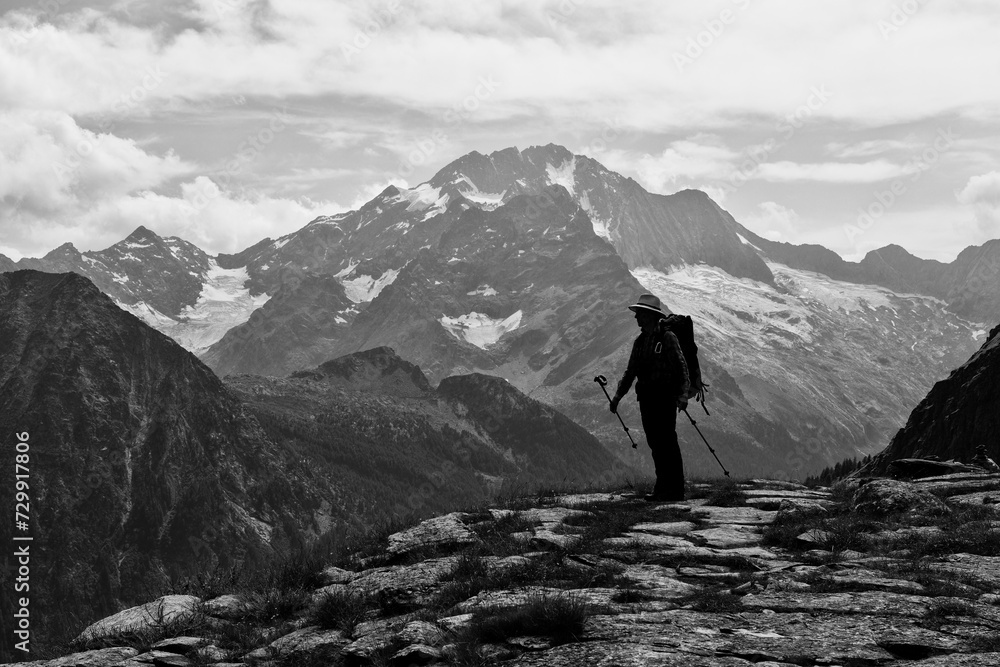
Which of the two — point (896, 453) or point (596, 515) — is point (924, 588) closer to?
point (596, 515)

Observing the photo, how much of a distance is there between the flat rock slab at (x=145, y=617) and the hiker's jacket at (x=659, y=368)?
1238 cm

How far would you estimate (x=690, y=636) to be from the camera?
10883mm

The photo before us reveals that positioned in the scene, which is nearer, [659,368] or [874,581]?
[874,581]

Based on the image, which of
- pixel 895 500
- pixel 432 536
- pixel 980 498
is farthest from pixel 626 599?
pixel 980 498

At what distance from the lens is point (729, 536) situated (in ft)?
61.9

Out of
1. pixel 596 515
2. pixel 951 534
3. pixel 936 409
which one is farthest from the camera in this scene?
pixel 936 409

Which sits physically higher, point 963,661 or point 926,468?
point 963,661

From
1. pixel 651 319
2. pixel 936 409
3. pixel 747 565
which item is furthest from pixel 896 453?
pixel 747 565

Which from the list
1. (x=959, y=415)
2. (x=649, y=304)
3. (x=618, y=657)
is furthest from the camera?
(x=959, y=415)

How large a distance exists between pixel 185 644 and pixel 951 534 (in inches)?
520

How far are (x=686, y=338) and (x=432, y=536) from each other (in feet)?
31.4

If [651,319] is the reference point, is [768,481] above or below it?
below

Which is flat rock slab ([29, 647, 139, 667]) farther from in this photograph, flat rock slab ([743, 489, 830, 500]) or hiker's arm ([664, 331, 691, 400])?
flat rock slab ([743, 489, 830, 500])

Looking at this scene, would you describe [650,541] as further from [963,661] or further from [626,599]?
[963,661]
